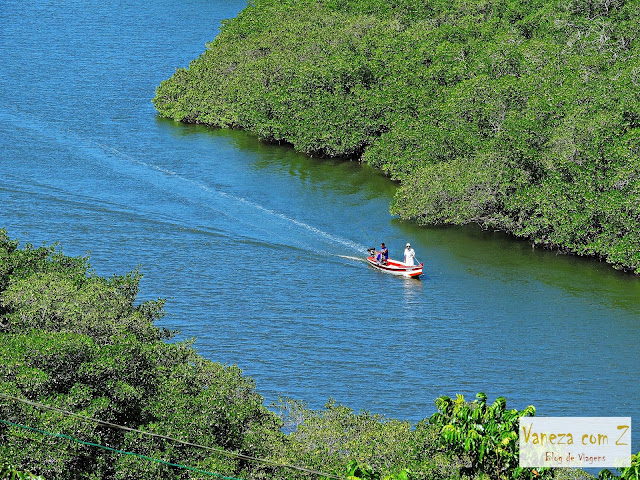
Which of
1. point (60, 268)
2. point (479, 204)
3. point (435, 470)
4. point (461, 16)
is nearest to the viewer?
point (435, 470)

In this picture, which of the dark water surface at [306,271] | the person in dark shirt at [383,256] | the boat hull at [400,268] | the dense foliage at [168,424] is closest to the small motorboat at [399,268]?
the boat hull at [400,268]

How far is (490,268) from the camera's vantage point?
4219 cm

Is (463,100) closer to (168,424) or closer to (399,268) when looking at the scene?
(399,268)

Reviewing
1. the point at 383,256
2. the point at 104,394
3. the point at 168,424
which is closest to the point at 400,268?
the point at 383,256

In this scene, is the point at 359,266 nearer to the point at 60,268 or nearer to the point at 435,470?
the point at 60,268

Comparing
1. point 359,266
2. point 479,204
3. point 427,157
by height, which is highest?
point 427,157

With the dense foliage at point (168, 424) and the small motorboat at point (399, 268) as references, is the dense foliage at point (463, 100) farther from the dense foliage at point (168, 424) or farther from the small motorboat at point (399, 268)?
the dense foliage at point (168, 424)

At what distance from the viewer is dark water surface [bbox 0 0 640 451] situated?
105ft

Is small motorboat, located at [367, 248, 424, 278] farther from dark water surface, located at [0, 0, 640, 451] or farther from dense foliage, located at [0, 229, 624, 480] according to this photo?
dense foliage, located at [0, 229, 624, 480]

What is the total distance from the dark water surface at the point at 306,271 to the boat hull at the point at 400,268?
0.40 m

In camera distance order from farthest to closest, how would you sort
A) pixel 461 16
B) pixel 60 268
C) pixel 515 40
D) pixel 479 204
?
pixel 461 16
pixel 515 40
pixel 479 204
pixel 60 268

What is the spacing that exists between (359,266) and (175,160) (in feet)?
60.8

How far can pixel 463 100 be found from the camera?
162 feet

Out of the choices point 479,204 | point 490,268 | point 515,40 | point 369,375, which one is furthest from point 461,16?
point 369,375
